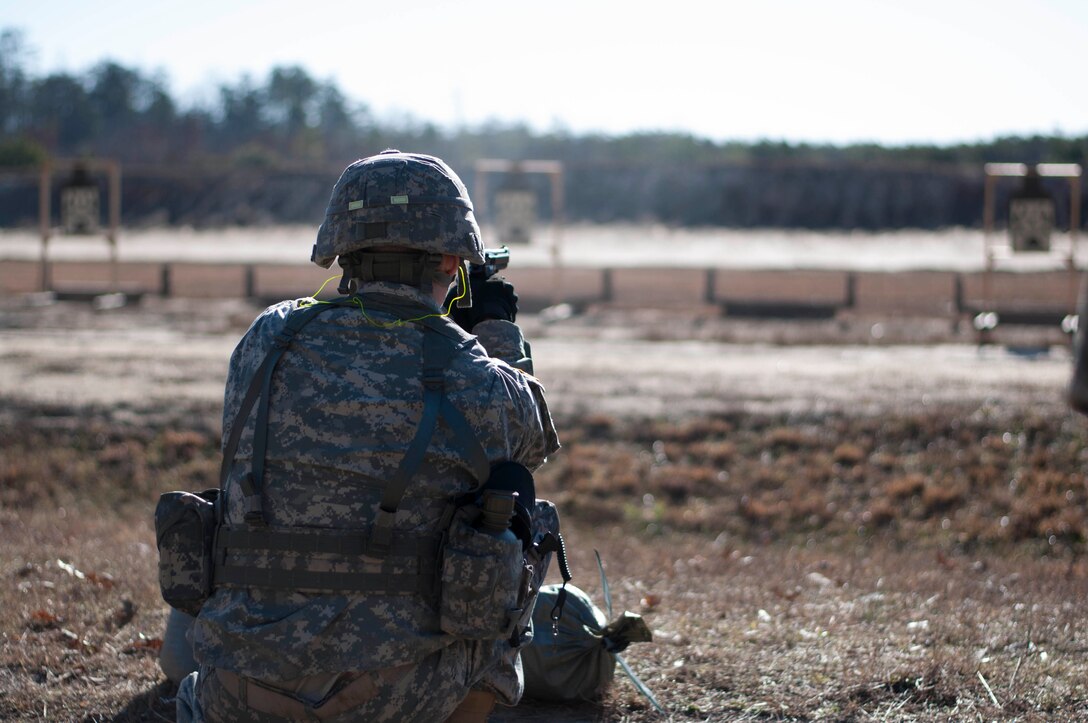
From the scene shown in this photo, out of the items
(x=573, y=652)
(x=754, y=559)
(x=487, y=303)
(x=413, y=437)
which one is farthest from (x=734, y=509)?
(x=413, y=437)

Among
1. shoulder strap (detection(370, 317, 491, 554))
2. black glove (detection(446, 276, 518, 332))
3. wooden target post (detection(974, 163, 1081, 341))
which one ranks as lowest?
shoulder strap (detection(370, 317, 491, 554))

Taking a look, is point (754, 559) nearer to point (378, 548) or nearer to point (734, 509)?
point (734, 509)

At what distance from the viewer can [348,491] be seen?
2859mm

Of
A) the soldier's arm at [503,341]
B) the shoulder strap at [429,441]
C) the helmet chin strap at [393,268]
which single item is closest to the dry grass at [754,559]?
the soldier's arm at [503,341]

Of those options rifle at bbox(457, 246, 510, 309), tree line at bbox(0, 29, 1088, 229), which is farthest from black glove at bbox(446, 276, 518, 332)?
tree line at bbox(0, 29, 1088, 229)

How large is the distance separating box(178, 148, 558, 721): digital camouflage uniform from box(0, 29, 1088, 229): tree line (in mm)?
53474

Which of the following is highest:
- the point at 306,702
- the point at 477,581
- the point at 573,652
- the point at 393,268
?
the point at 393,268

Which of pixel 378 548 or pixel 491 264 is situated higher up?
pixel 491 264

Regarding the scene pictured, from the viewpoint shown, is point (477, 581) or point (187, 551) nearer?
point (477, 581)

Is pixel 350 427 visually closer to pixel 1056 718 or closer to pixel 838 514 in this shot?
pixel 1056 718

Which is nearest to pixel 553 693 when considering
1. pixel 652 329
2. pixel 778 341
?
pixel 778 341

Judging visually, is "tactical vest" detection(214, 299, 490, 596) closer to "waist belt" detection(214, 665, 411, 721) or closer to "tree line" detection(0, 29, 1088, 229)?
"waist belt" detection(214, 665, 411, 721)

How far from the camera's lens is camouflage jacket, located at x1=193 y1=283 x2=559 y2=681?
2824mm

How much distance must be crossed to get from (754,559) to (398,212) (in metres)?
5.55
